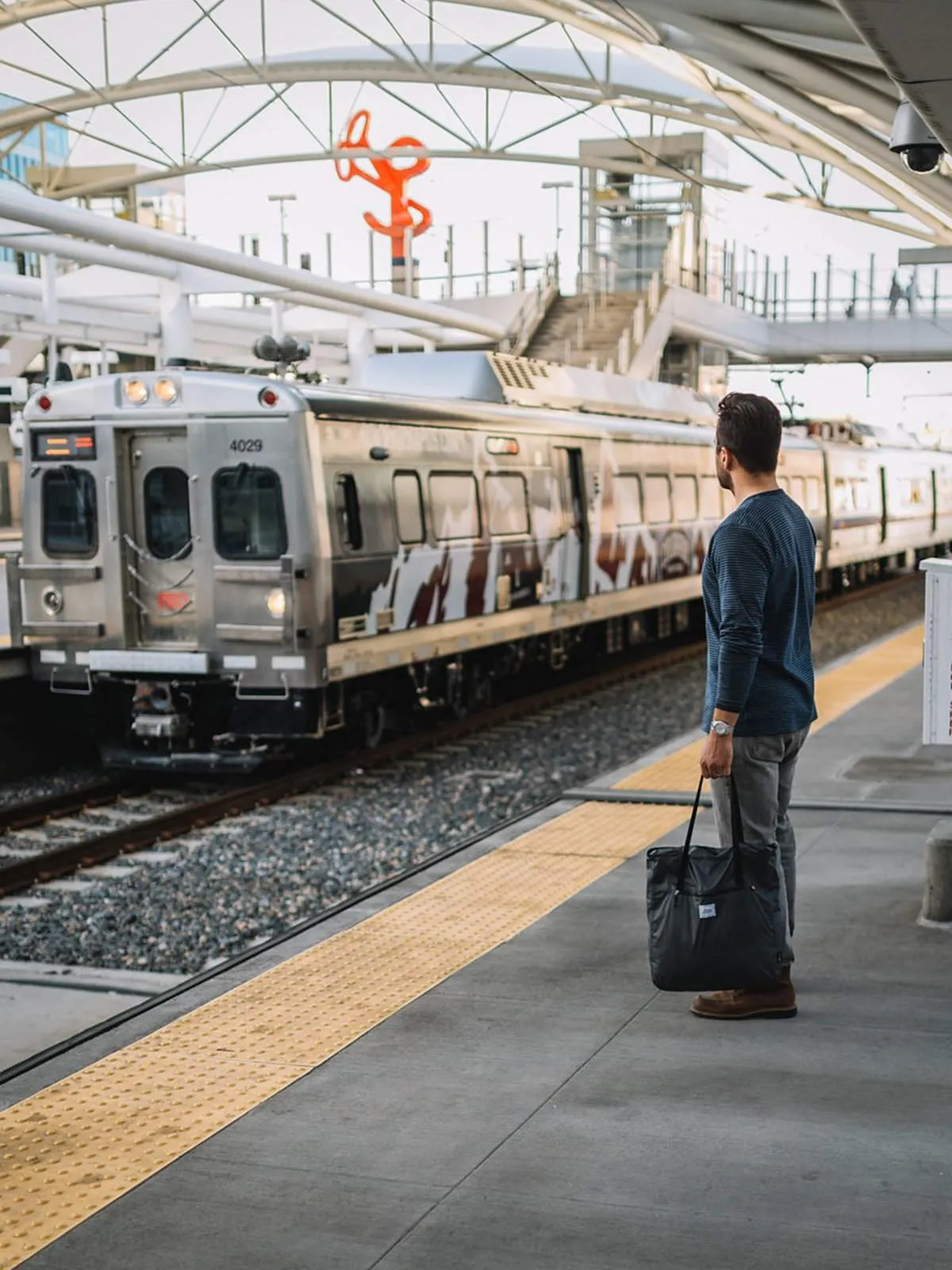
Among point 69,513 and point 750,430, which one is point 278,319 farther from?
point 750,430

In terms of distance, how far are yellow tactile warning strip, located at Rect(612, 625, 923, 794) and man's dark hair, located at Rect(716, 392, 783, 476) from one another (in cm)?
502

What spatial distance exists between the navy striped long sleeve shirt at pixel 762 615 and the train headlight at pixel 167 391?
780cm

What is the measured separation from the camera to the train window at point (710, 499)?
72.0ft

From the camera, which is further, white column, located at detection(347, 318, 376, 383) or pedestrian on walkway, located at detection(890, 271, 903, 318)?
pedestrian on walkway, located at detection(890, 271, 903, 318)

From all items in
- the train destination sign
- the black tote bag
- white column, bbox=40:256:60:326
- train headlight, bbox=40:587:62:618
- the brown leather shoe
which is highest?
white column, bbox=40:256:60:326

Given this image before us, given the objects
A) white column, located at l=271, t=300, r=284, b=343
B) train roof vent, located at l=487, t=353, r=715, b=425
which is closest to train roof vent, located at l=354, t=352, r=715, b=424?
train roof vent, located at l=487, t=353, r=715, b=425

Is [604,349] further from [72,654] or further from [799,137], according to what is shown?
[72,654]

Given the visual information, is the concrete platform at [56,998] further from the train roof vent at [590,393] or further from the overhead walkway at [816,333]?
the overhead walkway at [816,333]

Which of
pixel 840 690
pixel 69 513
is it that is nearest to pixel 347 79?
pixel 840 690

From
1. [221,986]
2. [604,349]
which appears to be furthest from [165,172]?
[221,986]

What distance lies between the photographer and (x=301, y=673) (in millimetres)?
11961

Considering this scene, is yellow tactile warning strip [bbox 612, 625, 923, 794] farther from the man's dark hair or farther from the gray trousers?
the man's dark hair

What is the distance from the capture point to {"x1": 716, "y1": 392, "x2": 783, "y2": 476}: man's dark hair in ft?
17.0

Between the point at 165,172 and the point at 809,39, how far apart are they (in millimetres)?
20962
